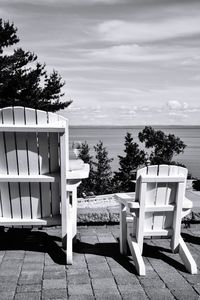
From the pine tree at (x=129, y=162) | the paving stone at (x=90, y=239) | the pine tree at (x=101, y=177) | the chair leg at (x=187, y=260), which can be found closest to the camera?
the chair leg at (x=187, y=260)

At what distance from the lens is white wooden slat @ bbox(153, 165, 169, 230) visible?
307 centimetres

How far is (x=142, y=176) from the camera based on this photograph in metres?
3.01

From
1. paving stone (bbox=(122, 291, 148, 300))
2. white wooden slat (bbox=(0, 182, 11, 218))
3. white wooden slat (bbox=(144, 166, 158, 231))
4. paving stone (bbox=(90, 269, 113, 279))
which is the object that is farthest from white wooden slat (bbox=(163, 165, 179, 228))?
white wooden slat (bbox=(0, 182, 11, 218))

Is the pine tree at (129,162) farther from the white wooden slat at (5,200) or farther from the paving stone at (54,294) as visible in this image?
the paving stone at (54,294)

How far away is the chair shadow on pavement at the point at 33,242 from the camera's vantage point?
135 inches

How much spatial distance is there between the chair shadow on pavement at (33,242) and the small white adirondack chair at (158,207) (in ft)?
2.76

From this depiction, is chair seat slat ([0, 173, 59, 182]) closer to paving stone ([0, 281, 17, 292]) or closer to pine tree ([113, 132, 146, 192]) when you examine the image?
paving stone ([0, 281, 17, 292])

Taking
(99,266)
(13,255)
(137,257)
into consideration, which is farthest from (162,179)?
(13,255)

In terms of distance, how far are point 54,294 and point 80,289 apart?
0.76 feet

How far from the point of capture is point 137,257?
3.03 meters

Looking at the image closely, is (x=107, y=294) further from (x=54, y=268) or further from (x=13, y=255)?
(x=13, y=255)

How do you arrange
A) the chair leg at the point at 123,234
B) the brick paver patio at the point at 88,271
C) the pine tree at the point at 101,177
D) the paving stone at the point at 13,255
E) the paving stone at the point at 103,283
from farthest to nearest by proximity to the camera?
1. the pine tree at the point at 101,177
2. the chair leg at the point at 123,234
3. the paving stone at the point at 13,255
4. the paving stone at the point at 103,283
5. the brick paver patio at the point at 88,271

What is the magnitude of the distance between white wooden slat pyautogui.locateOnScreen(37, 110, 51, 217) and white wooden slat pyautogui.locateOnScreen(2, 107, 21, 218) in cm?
26

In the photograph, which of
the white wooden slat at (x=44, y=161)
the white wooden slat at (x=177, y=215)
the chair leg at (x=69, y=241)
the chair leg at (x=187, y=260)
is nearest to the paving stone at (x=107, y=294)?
the chair leg at (x=69, y=241)
